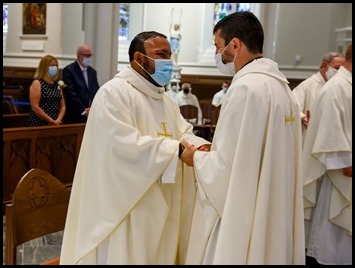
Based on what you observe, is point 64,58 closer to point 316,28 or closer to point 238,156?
point 316,28

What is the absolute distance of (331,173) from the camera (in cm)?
379

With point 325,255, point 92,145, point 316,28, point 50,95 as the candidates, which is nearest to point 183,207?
point 92,145

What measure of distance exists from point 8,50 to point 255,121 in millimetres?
10869

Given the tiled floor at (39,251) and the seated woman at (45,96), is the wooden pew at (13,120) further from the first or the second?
the tiled floor at (39,251)

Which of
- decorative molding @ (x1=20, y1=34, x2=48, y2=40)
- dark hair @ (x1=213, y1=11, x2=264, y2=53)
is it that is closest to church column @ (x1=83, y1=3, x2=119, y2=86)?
decorative molding @ (x1=20, y1=34, x2=48, y2=40)

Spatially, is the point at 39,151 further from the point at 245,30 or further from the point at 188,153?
the point at 245,30

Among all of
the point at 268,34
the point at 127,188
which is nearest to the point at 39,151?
the point at 127,188

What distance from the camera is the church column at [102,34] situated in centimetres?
665

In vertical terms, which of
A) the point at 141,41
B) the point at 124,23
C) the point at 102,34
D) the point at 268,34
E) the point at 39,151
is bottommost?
the point at 39,151

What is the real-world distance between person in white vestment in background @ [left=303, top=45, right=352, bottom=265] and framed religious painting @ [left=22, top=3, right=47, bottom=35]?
8.42 metres

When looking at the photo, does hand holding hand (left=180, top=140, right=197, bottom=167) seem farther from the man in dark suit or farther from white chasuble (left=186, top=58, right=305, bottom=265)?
the man in dark suit

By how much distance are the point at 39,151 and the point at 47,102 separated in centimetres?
78

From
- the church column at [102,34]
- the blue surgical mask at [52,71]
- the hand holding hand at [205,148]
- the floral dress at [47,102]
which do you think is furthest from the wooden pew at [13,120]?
the hand holding hand at [205,148]

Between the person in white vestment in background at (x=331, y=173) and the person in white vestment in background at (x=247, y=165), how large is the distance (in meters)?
1.75
